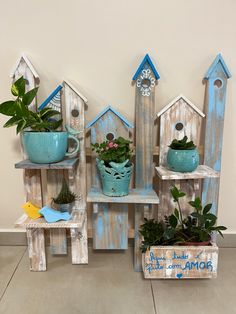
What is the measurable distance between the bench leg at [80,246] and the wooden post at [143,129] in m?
0.23

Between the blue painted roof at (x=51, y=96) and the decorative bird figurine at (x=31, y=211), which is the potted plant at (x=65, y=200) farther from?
the blue painted roof at (x=51, y=96)

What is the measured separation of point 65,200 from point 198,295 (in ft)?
2.12

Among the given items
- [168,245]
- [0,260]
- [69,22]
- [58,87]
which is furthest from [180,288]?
[69,22]

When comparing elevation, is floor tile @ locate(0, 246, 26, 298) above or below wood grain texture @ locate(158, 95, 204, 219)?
below

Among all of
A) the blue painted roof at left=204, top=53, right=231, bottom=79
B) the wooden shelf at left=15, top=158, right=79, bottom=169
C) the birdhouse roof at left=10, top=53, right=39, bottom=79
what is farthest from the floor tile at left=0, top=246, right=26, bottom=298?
the blue painted roof at left=204, top=53, right=231, bottom=79

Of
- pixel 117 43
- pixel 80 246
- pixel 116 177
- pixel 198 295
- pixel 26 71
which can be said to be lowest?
pixel 198 295

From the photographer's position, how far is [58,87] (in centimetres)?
100

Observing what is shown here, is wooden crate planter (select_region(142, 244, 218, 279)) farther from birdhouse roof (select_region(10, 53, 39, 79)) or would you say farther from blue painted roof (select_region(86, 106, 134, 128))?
birdhouse roof (select_region(10, 53, 39, 79))

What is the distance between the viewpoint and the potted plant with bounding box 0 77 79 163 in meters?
0.86

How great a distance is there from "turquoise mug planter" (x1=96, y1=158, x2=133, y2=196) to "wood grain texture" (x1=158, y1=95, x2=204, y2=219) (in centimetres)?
20

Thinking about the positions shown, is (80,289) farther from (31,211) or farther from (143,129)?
(143,129)

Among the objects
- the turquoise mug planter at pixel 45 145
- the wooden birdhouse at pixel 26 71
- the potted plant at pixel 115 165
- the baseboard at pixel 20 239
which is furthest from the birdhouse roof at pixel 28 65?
the baseboard at pixel 20 239

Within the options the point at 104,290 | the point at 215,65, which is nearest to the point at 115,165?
the point at 104,290

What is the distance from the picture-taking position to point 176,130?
3.48 feet
